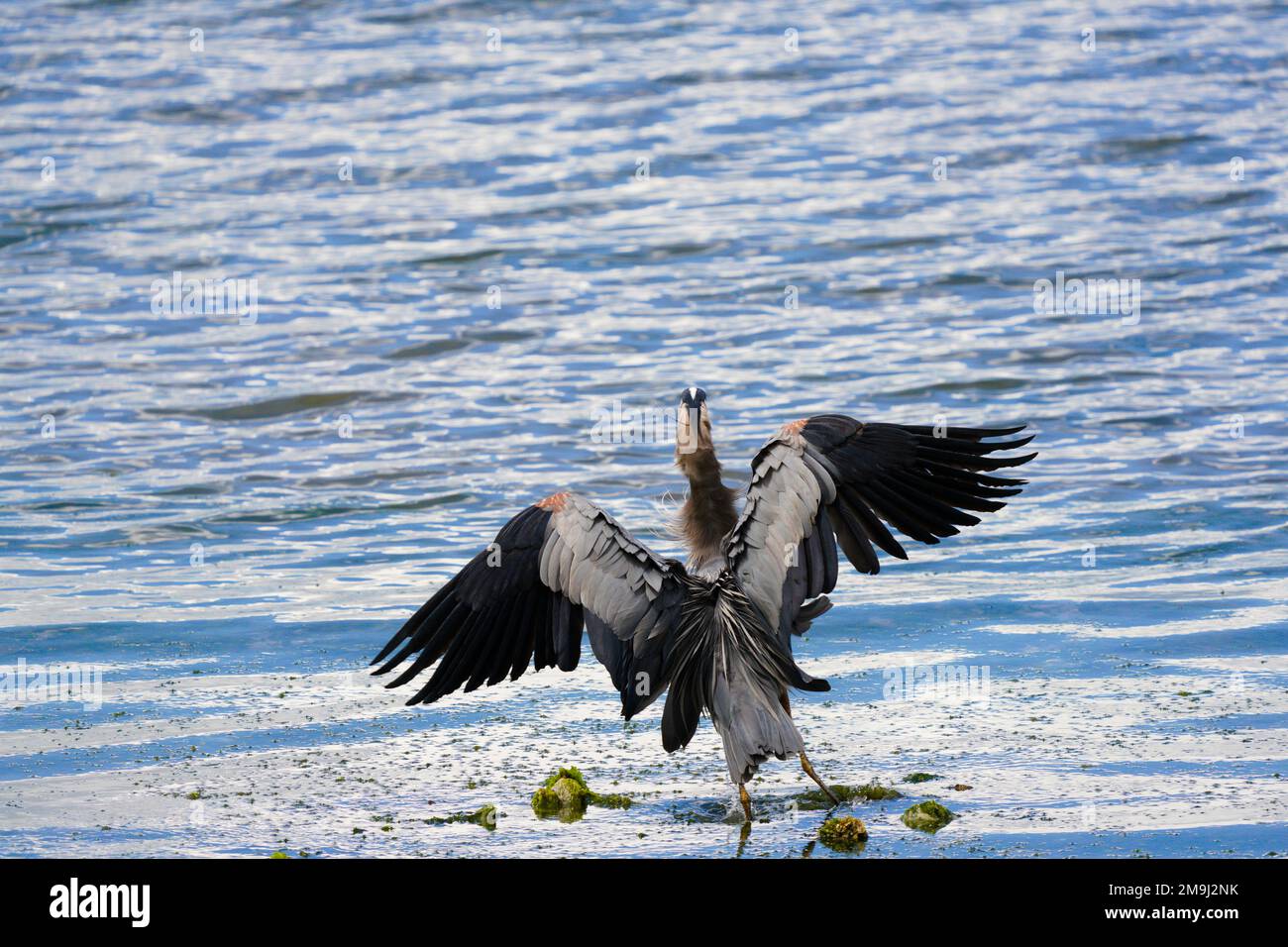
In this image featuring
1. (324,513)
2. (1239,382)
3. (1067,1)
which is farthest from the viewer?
(1067,1)

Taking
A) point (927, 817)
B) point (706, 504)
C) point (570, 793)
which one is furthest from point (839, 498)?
A: point (570, 793)

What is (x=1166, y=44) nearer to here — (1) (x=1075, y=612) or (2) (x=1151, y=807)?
(1) (x=1075, y=612)

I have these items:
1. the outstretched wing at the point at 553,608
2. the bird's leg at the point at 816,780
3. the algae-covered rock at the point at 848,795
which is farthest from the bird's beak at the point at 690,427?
the algae-covered rock at the point at 848,795

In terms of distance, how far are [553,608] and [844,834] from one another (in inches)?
70.1

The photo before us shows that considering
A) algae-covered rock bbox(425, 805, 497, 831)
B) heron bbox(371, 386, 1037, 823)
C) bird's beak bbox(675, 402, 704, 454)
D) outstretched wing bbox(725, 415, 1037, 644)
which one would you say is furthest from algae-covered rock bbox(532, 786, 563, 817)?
bird's beak bbox(675, 402, 704, 454)

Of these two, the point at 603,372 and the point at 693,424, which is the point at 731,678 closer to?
the point at 693,424

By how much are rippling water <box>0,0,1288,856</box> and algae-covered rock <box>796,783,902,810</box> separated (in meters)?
0.14

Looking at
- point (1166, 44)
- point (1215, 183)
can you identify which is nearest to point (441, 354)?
point (1215, 183)

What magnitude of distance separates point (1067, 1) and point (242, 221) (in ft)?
49.3

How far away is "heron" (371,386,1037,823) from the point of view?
7.44 metres

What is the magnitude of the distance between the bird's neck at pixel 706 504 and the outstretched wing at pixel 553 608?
0.65m

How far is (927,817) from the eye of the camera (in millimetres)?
7062

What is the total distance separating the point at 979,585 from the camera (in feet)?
35.5

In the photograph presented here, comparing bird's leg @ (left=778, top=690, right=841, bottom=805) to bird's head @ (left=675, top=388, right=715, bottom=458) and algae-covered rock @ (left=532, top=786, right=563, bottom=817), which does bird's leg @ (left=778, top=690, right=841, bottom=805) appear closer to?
algae-covered rock @ (left=532, top=786, right=563, bottom=817)
